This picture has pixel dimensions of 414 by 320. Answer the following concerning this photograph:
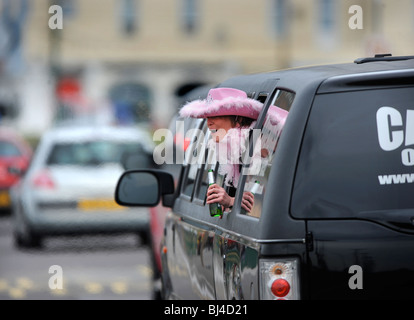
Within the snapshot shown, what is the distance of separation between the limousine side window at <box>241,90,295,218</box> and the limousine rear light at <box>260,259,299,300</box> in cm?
33

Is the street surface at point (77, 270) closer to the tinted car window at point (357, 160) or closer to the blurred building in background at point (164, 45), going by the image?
the tinted car window at point (357, 160)

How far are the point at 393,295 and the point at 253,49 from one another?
61.6m

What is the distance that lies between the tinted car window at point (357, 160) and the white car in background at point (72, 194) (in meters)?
11.5

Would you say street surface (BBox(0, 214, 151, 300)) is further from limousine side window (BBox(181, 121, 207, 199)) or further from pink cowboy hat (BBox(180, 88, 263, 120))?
pink cowboy hat (BBox(180, 88, 263, 120))

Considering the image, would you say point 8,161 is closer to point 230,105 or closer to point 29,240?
point 29,240

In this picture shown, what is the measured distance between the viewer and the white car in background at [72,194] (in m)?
16.1

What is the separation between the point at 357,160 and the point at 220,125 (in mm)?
939

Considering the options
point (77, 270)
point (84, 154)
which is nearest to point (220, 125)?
point (77, 270)

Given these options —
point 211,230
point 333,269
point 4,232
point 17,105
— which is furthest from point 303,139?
point 17,105

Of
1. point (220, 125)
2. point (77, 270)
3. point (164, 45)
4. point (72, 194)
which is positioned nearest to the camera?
point (220, 125)

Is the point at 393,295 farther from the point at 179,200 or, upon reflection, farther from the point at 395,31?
the point at 395,31

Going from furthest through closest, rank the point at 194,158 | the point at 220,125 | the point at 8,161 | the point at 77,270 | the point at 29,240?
1. the point at 8,161
2. the point at 29,240
3. the point at 77,270
4. the point at 194,158
5. the point at 220,125

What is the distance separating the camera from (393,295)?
4.28m

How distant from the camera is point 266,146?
4812mm
